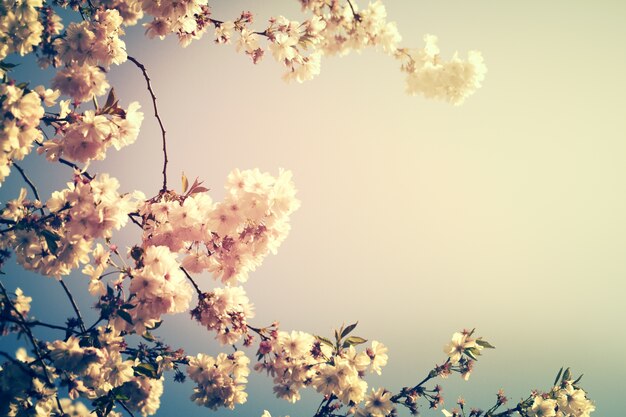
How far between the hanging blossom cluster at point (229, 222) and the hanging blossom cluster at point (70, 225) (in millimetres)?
368

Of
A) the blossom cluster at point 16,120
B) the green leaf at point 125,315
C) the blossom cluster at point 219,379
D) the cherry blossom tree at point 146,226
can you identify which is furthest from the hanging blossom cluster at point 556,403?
the blossom cluster at point 16,120

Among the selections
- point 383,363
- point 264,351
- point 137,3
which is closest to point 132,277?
point 264,351

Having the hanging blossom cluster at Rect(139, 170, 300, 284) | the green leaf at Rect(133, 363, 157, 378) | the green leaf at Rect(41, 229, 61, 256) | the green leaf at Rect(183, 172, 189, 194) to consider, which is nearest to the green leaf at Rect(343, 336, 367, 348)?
the hanging blossom cluster at Rect(139, 170, 300, 284)

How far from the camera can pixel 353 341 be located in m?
3.83

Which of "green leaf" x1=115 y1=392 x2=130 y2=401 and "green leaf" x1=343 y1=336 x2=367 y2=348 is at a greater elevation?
"green leaf" x1=343 y1=336 x2=367 y2=348

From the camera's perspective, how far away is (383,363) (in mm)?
3947

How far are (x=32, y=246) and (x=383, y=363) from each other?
3442 mm

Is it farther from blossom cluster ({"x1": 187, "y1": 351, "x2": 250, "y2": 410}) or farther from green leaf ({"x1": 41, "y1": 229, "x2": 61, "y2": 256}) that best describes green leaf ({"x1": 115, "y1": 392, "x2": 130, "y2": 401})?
green leaf ({"x1": 41, "y1": 229, "x2": 61, "y2": 256})

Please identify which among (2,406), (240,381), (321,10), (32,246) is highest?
(321,10)

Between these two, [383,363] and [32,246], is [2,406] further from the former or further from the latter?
[383,363]

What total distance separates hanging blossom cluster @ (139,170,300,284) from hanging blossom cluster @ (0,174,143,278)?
14.5 inches

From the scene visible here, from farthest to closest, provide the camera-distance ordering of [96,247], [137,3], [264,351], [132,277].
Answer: [137,3] < [264,351] < [96,247] < [132,277]

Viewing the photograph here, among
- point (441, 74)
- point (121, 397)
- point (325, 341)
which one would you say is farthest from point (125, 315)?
point (441, 74)

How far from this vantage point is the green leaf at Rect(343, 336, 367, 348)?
381 centimetres
